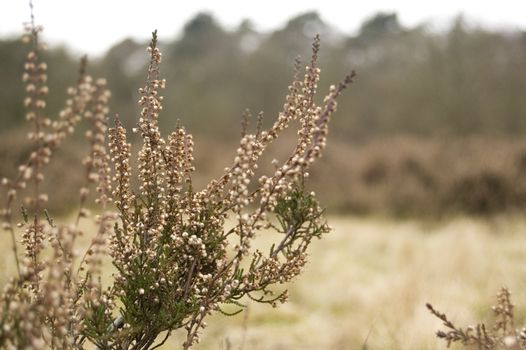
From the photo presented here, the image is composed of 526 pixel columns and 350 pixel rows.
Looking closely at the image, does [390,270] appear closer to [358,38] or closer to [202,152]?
[202,152]

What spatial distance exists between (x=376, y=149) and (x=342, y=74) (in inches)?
399

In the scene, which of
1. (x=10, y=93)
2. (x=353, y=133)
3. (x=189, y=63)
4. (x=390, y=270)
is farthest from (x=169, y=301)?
(x=189, y=63)

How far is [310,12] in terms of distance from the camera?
1216 inches

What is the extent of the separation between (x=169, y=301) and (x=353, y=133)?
946 inches

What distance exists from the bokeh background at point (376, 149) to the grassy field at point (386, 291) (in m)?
0.03

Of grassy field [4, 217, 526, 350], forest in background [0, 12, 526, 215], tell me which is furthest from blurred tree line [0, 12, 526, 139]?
grassy field [4, 217, 526, 350]

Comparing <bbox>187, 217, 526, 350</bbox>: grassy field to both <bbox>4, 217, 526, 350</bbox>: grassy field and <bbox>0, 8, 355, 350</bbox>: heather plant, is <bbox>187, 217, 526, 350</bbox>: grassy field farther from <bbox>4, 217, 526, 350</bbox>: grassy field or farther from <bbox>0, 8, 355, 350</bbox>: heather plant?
<bbox>0, 8, 355, 350</bbox>: heather plant

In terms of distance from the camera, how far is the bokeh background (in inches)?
225

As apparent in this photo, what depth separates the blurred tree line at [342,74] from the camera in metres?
19.0

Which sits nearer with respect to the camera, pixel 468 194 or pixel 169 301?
pixel 169 301

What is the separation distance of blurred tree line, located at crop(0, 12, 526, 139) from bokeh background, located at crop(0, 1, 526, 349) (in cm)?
7

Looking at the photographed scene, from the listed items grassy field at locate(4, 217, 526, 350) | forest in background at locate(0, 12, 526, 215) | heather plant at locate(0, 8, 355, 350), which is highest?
forest in background at locate(0, 12, 526, 215)

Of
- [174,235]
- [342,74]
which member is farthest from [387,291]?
[342,74]

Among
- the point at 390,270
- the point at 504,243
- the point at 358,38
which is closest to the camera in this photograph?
the point at 390,270
